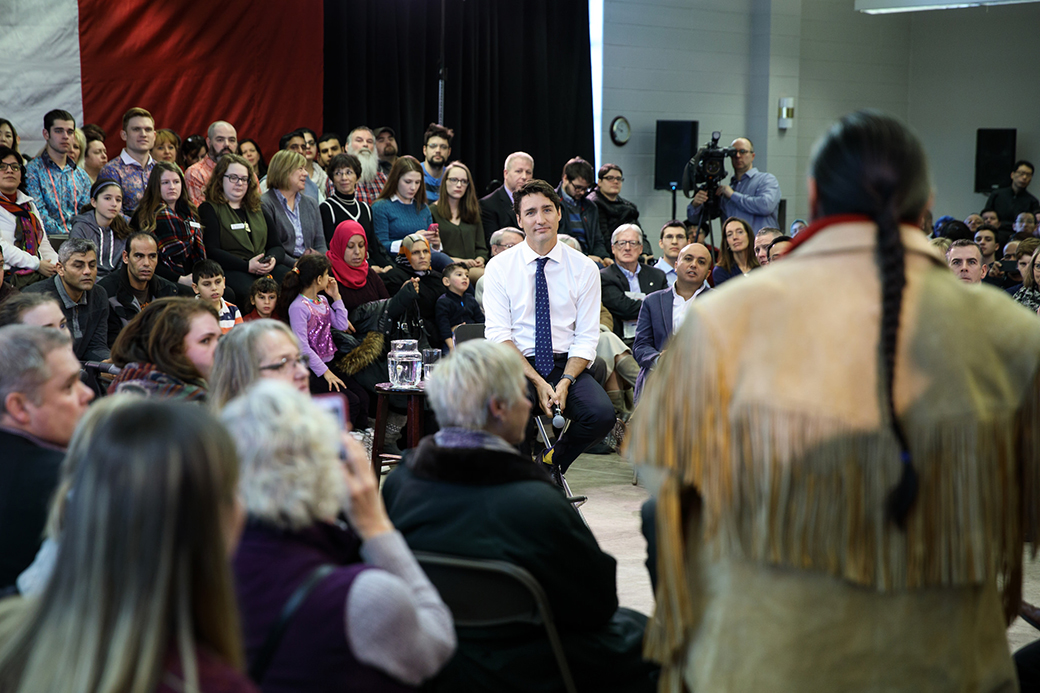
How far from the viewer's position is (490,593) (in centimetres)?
177

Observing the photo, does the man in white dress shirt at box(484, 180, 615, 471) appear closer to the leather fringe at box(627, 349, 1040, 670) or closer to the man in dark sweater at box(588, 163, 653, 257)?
the leather fringe at box(627, 349, 1040, 670)

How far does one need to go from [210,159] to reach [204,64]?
141 cm

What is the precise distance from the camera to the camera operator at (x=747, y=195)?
24.1ft

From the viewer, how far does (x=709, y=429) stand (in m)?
1.41

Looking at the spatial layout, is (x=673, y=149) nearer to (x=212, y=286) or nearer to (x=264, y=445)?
(x=212, y=286)

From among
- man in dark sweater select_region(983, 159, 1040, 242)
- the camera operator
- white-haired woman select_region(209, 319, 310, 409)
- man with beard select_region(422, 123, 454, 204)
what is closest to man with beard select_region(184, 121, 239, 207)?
man with beard select_region(422, 123, 454, 204)

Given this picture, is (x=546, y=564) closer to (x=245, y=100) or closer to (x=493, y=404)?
(x=493, y=404)

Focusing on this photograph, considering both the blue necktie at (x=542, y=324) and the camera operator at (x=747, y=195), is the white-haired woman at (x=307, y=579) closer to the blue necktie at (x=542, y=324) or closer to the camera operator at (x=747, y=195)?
the blue necktie at (x=542, y=324)

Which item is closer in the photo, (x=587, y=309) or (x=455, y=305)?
(x=587, y=309)

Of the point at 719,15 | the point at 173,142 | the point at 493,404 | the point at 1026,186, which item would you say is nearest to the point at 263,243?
the point at 173,142

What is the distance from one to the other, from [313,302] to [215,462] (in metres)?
4.09

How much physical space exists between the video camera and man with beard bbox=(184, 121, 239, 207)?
3.24m

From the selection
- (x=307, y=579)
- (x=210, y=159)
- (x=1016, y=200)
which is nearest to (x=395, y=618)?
(x=307, y=579)

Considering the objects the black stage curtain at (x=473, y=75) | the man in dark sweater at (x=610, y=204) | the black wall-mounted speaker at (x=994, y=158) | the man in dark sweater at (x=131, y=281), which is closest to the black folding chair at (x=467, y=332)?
the man in dark sweater at (x=131, y=281)
